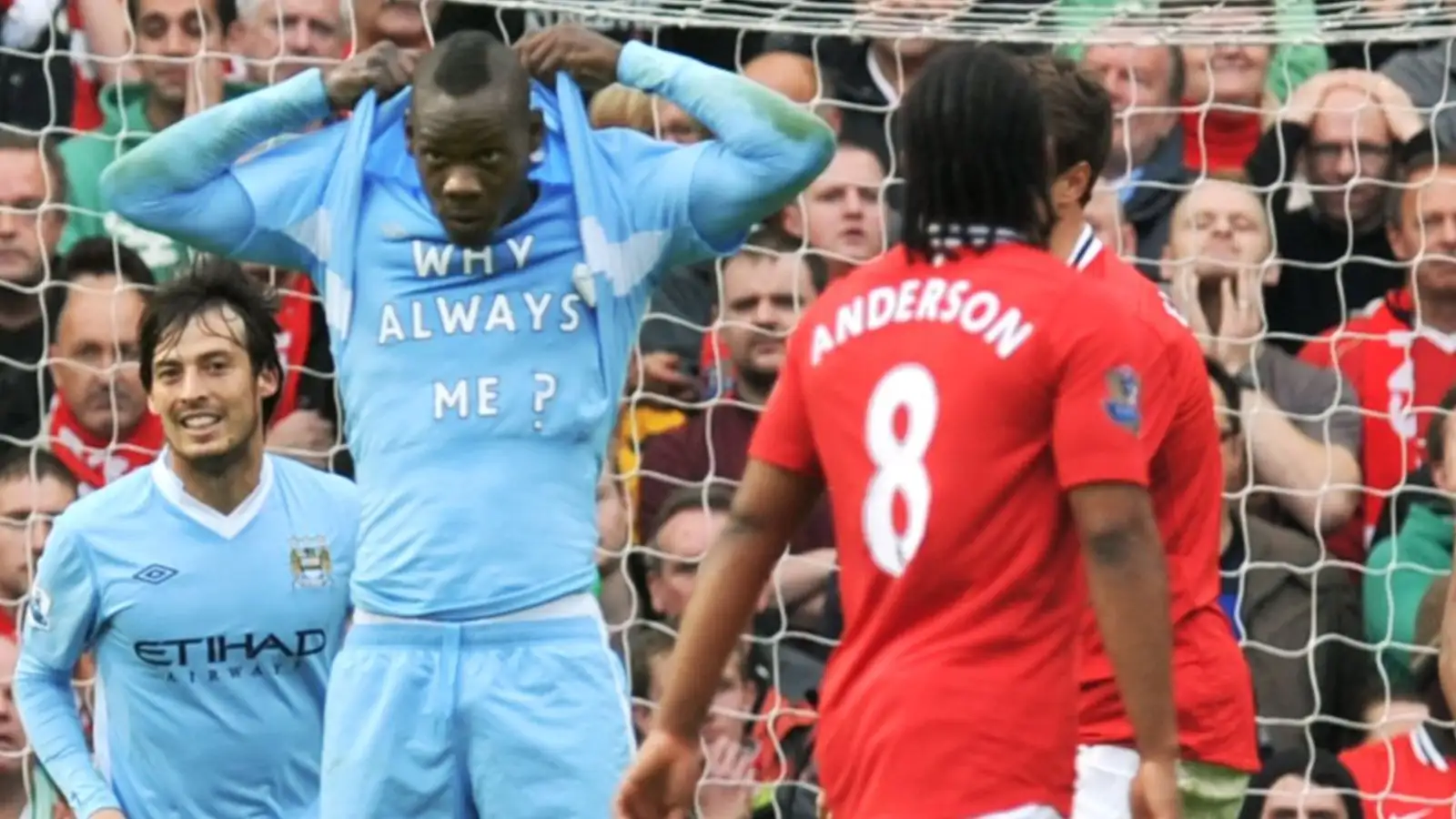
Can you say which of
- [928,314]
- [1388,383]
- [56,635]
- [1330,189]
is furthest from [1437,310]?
[928,314]

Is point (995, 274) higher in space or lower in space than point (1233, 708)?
higher

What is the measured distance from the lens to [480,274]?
4.14 meters

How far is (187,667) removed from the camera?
15.0 feet

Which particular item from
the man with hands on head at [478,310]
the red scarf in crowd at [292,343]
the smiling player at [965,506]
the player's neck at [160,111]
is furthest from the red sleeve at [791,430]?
the player's neck at [160,111]

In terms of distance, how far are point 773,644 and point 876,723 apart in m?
2.65

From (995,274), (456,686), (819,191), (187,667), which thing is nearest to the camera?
(995,274)

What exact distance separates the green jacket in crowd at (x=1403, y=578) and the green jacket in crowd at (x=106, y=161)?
2545 mm

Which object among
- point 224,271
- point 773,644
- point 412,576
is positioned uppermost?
point 224,271

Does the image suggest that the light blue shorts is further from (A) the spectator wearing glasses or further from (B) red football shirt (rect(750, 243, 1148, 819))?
(A) the spectator wearing glasses

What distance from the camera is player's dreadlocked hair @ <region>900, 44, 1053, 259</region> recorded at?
3027 millimetres

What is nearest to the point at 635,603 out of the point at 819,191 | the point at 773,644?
the point at 773,644

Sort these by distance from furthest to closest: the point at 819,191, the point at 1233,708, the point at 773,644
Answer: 1. the point at 819,191
2. the point at 773,644
3. the point at 1233,708

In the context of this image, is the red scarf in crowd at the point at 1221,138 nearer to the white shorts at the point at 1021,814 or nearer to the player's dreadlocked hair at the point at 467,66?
the player's dreadlocked hair at the point at 467,66

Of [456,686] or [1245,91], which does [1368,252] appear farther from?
[456,686]
